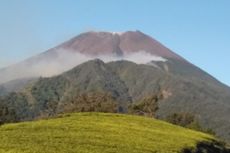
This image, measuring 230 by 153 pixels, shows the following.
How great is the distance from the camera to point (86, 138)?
31.2m

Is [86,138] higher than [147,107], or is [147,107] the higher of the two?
[147,107]

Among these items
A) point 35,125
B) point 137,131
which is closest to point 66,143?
point 35,125

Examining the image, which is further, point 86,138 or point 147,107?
point 147,107

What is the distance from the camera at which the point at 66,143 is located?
92.6 feet

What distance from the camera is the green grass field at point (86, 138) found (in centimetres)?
2645

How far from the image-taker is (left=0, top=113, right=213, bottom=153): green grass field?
26453 mm

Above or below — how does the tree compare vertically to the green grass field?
above

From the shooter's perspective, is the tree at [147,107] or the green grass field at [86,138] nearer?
the green grass field at [86,138]

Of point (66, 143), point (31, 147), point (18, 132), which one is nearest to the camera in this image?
point (31, 147)

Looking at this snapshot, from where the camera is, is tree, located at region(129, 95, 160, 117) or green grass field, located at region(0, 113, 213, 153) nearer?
green grass field, located at region(0, 113, 213, 153)

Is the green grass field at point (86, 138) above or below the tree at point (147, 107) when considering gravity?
below

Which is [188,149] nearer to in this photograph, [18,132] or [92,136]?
[92,136]

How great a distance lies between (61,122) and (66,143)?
1041 centimetres

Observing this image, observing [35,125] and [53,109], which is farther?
[53,109]
